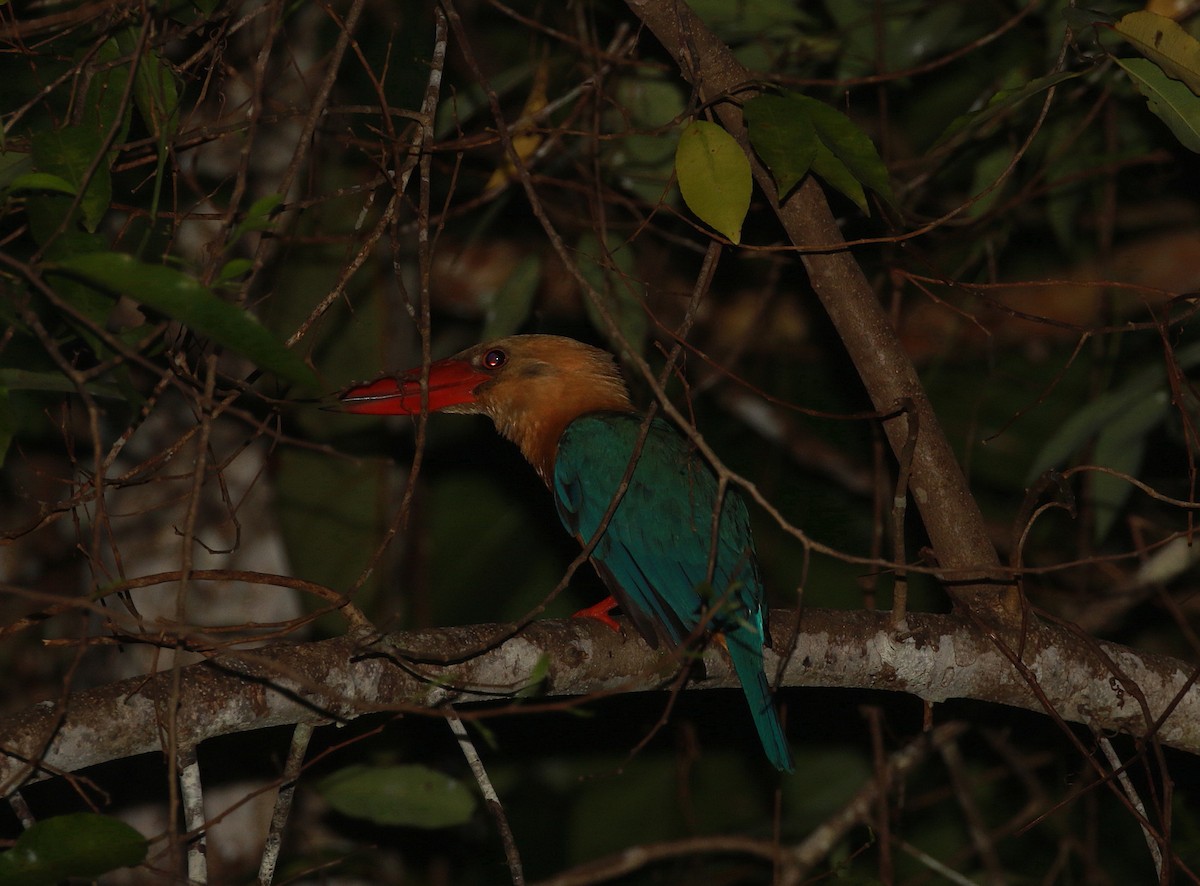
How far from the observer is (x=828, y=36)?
344cm

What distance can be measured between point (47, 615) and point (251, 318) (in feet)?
2.65

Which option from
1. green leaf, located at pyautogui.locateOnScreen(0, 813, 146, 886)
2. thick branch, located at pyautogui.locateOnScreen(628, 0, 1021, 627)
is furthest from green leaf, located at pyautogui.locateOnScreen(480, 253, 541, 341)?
green leaf, located at pyautogui.locateOnScreen(0, 813, 146, 886)

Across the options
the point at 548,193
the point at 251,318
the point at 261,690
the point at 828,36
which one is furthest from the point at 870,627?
the point at 548,193

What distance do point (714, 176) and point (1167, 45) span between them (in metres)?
0.91

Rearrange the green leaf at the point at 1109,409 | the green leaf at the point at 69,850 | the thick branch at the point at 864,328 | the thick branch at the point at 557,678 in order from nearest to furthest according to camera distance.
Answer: the green leaf at the point at 69,850 < the thick branch at the point at 557,678 < the thick branch at the point at 864,328 < the green leaf at the point at 1109,409

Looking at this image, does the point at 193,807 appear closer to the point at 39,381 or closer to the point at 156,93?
the point at 39,381

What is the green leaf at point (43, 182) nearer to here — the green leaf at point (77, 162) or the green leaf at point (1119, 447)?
the green leaf at point (77, 162)

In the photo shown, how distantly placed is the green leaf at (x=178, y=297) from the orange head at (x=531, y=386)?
1.96 m

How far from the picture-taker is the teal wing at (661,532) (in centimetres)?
278

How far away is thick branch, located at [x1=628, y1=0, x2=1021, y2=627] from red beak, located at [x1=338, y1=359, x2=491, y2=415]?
0.89 m

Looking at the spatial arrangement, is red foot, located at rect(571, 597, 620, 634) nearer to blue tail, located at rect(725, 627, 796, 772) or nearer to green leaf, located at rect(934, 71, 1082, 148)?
blue tail, located at rect(725, 627, 796, 772)

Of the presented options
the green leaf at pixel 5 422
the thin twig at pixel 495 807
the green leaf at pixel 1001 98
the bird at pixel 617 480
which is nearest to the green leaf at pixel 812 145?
the green leaf at pixel 1001 98

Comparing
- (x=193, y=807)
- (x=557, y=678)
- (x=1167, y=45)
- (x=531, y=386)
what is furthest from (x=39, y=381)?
(x=1167, y=45)

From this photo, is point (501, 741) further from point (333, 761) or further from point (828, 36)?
point (828, 36)
